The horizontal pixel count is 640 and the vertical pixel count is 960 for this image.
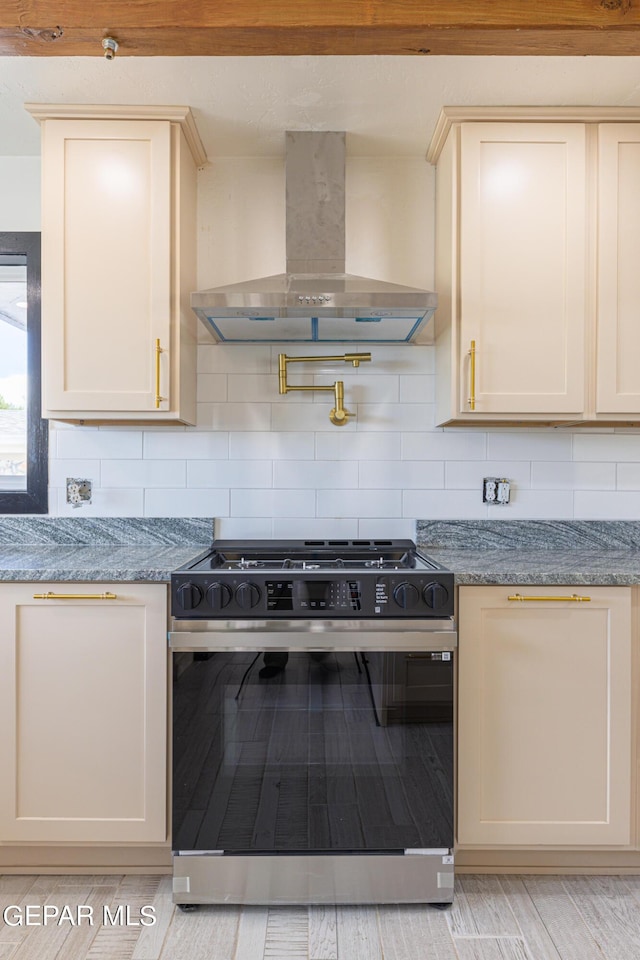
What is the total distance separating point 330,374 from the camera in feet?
7.30

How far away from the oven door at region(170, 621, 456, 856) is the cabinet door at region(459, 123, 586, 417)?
0.89m

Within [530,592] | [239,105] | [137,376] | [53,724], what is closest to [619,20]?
[239,105]

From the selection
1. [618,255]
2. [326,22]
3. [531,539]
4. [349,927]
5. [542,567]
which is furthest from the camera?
[531,539]

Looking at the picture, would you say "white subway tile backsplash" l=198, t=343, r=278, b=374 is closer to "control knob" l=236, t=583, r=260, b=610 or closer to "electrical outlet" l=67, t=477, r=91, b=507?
"electrical outlet" l=67, t=477, r=91, b=507

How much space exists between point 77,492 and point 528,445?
1.81 meters

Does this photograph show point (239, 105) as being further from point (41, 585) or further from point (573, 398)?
point (41, 585)

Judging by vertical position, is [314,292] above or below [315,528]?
above

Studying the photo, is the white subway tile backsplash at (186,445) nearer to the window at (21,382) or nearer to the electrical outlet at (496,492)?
the window at (21,382)

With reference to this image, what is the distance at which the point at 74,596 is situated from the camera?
1.64 metres

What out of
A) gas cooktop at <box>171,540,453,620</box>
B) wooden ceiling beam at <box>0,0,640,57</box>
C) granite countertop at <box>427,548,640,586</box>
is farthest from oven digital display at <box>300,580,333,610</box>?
wooden ceiling beam at <box>0,0,640,57</box>

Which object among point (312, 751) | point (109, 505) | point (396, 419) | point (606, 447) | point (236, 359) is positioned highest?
point (236, 359)

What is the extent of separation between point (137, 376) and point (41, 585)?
2.44ft

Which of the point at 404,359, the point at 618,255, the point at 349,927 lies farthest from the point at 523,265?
the point at 349,927

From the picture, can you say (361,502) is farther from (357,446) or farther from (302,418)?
(302,418)
